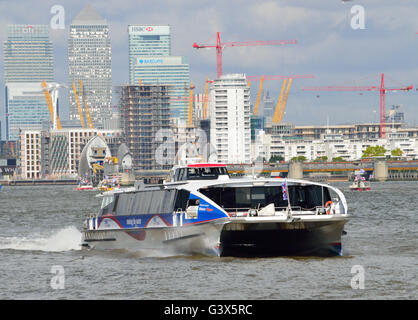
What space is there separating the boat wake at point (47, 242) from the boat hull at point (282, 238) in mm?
12099

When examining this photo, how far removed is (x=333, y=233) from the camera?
35406mm

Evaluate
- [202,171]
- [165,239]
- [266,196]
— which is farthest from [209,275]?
[202,171]

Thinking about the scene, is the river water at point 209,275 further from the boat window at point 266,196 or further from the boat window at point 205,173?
the boat window at point 205,173

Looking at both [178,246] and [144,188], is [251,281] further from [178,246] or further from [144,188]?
[144,188]

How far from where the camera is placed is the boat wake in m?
45.1

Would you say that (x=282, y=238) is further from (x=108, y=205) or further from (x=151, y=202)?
(x=108, y=205)

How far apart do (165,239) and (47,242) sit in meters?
11.8

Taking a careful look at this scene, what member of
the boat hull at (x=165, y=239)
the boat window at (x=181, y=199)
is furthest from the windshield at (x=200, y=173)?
the boat window at (x=181, y=199)

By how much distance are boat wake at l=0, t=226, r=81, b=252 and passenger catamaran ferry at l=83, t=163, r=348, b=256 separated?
19.1 feet

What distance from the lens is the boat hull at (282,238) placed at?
3442 centimetres

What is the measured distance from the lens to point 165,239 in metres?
37.6

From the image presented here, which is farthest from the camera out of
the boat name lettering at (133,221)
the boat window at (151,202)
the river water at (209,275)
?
the boat name lettering at (133,221)
